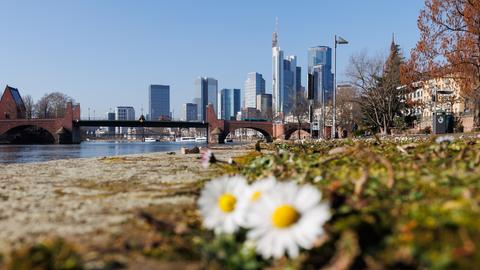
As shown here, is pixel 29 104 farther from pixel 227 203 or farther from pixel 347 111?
pixel 227 203

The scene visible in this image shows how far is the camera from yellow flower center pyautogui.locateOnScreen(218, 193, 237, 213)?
1.68m

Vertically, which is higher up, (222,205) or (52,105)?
(52,105)

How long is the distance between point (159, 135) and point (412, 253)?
175845 millimetres

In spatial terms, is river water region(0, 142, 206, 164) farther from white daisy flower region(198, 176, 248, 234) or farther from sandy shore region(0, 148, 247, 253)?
white daisy flower region(198, 176, 248, 234)

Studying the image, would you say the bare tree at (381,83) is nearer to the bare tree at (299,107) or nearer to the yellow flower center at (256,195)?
the bare tree at (299,107)

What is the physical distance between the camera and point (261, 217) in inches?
56.7

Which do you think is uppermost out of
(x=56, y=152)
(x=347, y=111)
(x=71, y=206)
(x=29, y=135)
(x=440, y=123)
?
(x=347, y=111)

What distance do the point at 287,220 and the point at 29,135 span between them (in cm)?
9440

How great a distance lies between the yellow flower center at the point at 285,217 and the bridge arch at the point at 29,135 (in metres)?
85.3

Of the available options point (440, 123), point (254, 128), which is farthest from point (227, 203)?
point (254, 128)

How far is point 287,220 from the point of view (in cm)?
138

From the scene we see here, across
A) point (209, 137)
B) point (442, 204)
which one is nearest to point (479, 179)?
point (442, 204)

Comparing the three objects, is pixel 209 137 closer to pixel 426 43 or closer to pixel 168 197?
pixel 426 43

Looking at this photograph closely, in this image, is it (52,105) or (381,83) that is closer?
(381,83)
